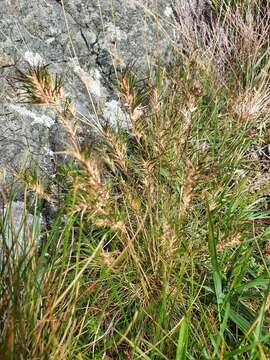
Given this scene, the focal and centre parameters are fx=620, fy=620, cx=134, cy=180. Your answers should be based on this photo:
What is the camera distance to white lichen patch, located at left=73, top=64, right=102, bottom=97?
2.54 meters

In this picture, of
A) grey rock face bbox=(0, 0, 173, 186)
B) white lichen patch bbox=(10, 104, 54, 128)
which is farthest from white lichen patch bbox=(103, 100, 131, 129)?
white lichen patch bbox=(10, 104, 54, 128)

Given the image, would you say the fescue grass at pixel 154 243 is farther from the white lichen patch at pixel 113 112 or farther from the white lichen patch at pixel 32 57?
the white lichen patch at pixel 32 57

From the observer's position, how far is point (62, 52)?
2.54 meters

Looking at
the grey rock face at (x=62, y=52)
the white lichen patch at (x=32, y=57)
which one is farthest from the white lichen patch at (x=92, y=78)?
the white lichen patch at (x=32, y=57)

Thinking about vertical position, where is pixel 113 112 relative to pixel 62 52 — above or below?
below

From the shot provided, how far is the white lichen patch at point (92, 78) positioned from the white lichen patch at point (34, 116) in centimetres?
25

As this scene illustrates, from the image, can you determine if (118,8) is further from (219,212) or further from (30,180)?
(30,180)

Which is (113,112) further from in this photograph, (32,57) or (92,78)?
(32,57)

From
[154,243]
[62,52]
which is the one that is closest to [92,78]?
[62,52]

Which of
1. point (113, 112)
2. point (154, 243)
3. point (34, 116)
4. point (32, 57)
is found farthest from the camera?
point (113, 112)

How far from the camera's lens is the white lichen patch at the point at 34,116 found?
2.33 metres

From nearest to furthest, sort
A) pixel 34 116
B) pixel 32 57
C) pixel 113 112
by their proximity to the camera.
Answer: pixel 34 116, pixel 32 57, pixel 113 112

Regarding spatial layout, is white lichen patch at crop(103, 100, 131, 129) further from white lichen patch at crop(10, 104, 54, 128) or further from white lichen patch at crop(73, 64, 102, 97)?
white lichen patch at crop(10, 104, 54, 128)

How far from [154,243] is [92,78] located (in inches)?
37.3
